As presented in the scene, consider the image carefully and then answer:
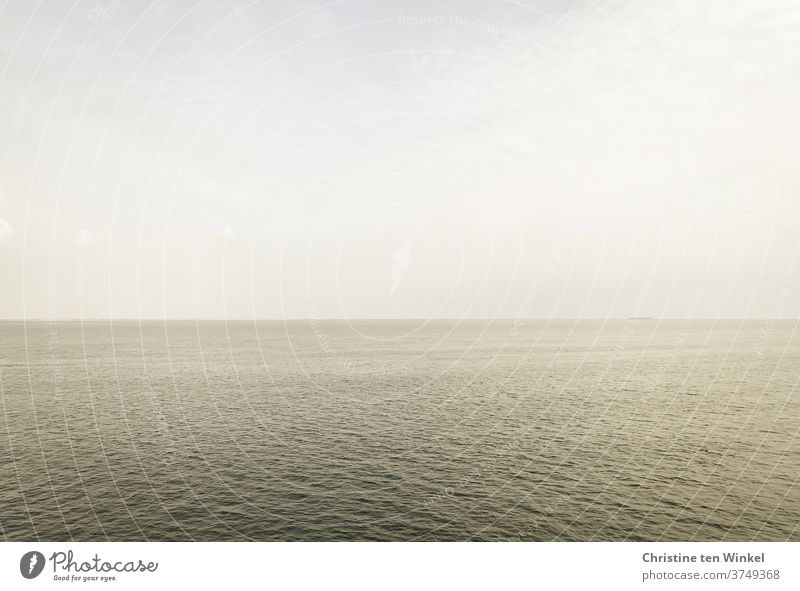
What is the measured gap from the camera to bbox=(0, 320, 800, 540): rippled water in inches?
1565
